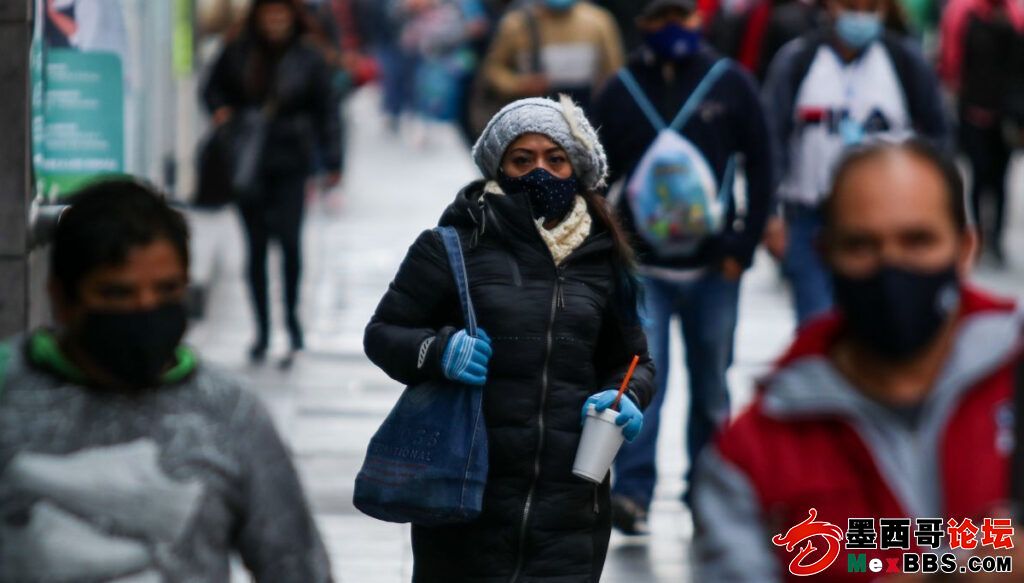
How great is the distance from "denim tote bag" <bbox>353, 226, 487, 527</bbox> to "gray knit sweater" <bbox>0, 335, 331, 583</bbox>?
1480mm

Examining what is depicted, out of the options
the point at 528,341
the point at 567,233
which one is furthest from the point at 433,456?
the point at 567,233

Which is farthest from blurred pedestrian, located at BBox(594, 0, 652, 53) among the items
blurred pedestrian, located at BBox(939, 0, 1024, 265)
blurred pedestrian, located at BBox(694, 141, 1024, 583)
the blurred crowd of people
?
blurred pedestrian, located at BBox(694, 141, 1024, 583)

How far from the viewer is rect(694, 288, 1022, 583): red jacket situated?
281 centimetres

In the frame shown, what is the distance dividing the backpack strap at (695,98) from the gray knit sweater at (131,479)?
14.5 feet

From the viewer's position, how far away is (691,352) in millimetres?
7875

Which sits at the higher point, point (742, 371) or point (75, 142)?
point (75, 142)

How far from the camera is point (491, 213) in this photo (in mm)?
5145

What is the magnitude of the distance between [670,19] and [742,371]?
398cm

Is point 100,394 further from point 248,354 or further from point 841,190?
point 248,354

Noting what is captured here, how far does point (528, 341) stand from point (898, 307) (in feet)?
7.43

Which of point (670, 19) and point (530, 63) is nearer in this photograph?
point (670, 19)

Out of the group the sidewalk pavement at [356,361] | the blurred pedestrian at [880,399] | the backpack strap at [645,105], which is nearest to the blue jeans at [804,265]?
the sidewalk pavement at [356,361]

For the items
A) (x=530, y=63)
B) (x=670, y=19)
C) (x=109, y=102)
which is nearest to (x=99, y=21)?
(x=109, y=102)

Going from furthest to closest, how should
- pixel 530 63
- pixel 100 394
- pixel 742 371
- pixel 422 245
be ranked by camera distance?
pixel 530 63 < pixel 742 371 < pixel 422 245 < pixel 100 394
